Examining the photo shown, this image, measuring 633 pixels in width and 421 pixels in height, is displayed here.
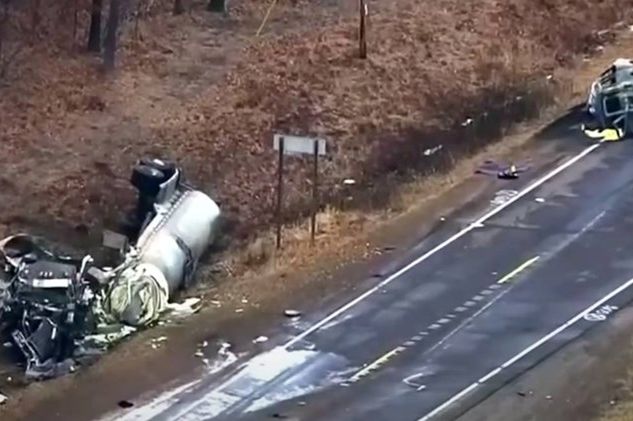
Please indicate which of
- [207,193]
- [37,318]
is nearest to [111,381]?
→ [37,318]

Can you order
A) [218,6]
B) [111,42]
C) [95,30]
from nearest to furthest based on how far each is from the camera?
1. [111,42]
2. [95,30]
3. [218,6]

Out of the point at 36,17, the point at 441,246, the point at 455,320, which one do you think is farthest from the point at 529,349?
the point at 36,17

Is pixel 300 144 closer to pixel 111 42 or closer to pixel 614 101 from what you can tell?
pixel 614 101

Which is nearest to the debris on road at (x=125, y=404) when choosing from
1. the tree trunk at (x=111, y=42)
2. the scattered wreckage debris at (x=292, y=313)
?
the scattered wreckage debris at (x=292, y=313)

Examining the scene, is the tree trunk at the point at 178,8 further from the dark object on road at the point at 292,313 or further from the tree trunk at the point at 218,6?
the dark object on road at the point at 292,313

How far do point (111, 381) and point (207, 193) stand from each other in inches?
311

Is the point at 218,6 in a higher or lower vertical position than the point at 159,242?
higher

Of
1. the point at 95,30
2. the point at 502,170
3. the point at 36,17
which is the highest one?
the point at 36,17

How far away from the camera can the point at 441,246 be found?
26.7m

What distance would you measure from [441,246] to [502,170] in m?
3.94

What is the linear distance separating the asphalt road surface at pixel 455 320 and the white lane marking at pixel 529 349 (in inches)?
0.8

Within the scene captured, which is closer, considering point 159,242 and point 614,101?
point 159,242

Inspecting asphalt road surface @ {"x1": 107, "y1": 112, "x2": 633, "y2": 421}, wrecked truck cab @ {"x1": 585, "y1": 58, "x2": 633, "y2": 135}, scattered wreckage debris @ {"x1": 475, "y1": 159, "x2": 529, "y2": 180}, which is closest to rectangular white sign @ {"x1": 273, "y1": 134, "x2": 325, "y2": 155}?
asphalt road surface @ {"x1": 107, "y1": 112, "x2": 633, "y2": 421}

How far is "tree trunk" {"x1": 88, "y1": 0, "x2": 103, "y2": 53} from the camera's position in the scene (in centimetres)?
3634
